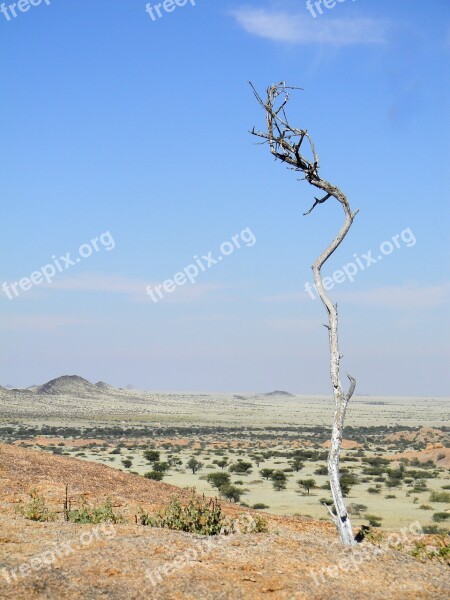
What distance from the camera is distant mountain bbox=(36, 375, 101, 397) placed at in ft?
520

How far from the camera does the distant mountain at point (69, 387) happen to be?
15850cm

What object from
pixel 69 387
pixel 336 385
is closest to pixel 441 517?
pixel 336 385

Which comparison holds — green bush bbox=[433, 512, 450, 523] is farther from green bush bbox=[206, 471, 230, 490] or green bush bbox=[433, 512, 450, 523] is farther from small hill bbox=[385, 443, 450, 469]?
small hill bbox=[385, 443, 450, 469]

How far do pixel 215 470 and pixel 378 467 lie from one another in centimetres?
1217

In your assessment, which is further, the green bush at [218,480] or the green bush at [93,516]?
the green bush at [218,480]

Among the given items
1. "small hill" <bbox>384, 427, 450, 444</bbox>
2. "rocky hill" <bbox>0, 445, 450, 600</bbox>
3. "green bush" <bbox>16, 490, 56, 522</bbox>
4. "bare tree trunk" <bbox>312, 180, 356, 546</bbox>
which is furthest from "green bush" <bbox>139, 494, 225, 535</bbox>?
"small hill" <bbox>384, 427, 450, 444</bbox>

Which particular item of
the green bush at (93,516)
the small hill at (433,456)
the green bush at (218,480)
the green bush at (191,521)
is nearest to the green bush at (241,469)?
the green bush at (218,480)

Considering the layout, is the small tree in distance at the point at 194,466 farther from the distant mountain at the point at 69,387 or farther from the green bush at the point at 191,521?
the distant mountain at the point at 69,387

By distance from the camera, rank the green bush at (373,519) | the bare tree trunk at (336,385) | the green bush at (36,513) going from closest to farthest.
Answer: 1. the bare tree trunk at (336,385)
2. the green bush at (36,513)
3. the green bush at (373,519)

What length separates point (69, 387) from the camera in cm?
16500

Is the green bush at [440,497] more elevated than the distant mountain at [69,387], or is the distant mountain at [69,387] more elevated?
the distant mountain at [69,387]

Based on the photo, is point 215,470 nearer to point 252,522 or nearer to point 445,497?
point 445,497

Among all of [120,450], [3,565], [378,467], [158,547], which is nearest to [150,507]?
[158,547]

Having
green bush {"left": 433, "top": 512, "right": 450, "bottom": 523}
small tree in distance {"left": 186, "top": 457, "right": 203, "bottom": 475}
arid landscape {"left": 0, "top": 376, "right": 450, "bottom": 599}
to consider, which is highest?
arid landscape {"left": 0, "top": 376, "right": 450, "bottom": 599}
